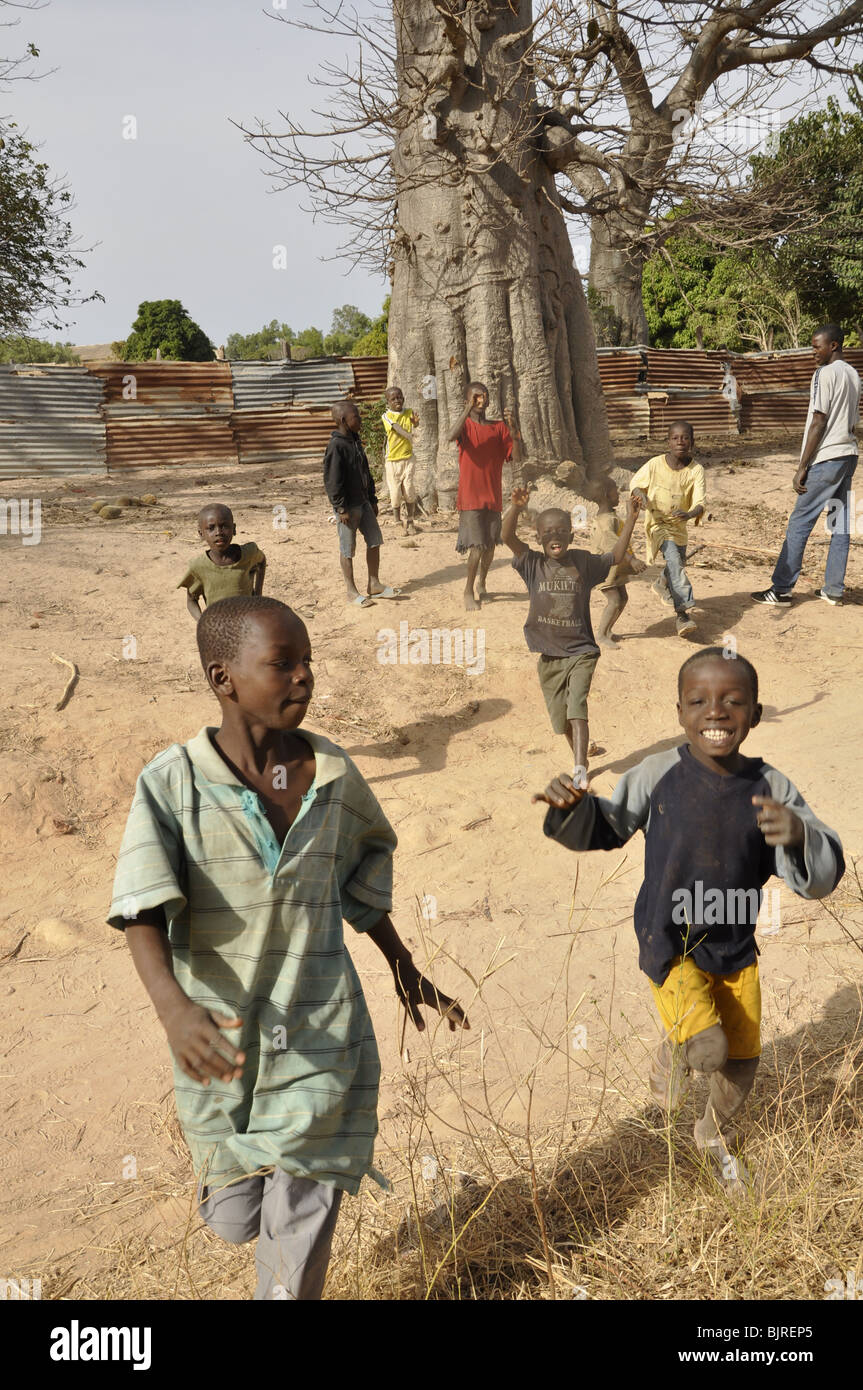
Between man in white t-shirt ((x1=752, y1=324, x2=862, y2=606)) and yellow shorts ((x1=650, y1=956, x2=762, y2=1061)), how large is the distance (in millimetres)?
5785

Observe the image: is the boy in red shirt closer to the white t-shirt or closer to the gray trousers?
the white t-shirt

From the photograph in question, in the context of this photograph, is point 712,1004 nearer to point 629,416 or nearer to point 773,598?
point 773,598

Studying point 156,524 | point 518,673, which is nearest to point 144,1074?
point 518,673

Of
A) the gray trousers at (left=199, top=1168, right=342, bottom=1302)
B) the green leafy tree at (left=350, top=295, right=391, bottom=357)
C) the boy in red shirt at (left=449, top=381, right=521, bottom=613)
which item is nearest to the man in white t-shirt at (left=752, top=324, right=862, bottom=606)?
the boy in red shirt at (left=449, top=381, right=521, bottom=613)

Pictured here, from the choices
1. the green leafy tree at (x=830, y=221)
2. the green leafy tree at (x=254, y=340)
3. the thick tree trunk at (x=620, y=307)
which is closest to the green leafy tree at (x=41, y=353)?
the green leafy tree at (x=254, y=340)

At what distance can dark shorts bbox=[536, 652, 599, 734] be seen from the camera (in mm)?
5289

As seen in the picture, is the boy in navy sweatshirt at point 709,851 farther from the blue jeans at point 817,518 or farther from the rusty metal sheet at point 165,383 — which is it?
the rusty metal sheet at point 165,383

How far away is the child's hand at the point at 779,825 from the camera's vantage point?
2109mm

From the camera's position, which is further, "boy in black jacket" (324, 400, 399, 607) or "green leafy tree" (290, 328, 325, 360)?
"green leafy tree" (290, 328, 325, 360)

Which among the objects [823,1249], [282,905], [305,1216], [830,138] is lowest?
[823,1249]

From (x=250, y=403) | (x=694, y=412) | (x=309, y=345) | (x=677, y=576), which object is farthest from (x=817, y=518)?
(x=309, y=345)

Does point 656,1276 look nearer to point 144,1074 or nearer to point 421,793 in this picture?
point 144,1074

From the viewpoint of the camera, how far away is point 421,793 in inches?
227
